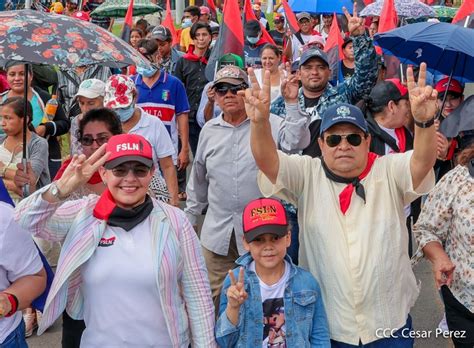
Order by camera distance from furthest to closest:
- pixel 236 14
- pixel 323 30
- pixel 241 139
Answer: pixel 323 30 < pixel 236 14 < pixel 241 139

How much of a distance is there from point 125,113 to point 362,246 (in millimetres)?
2226

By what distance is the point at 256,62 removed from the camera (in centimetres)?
984

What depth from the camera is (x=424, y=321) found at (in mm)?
5828

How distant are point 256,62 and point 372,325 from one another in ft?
22.1

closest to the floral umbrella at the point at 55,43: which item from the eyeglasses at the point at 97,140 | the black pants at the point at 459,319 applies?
the eyeglasses at the point at 97,140

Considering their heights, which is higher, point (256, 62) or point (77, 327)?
point (256, 62)

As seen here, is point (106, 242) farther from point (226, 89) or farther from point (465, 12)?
point (465, 12)

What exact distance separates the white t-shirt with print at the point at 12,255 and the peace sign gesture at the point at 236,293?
0.84m

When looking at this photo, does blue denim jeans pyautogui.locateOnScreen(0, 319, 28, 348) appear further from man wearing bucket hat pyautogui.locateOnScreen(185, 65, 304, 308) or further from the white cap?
the white cap

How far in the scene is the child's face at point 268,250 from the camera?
352cm

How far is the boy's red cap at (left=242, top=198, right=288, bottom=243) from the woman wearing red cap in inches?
12.2

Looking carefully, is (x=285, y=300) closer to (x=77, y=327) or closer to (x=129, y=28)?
(x=77, y=327)

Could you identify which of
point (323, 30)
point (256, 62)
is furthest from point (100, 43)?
point (323, 30)

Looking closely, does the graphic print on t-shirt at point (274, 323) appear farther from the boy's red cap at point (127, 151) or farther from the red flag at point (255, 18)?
the red flag at point (255, 18)
